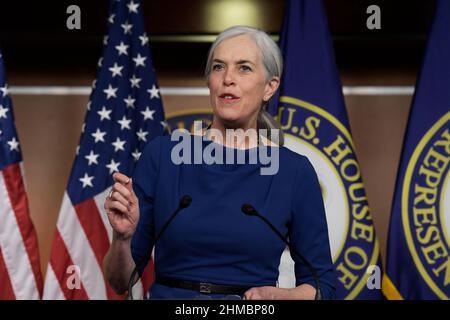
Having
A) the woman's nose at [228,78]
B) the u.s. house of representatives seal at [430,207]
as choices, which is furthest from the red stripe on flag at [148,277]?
the woman's nose at [228,78]

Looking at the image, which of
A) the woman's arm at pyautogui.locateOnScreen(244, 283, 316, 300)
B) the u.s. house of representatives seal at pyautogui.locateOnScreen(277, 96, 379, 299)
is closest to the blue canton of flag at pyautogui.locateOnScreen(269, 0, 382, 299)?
the u.s. house of representatives seal at pyautogui.locateOnScreen(277, 96, 379, 299)

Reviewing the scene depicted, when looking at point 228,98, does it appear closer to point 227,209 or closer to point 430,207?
point 227,209

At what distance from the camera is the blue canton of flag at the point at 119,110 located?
287 centimetres

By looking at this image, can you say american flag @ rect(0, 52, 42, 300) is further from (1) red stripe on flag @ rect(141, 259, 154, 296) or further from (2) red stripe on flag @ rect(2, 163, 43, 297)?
(1) red stripe on flag @ rect(141, 259, 154, 296)

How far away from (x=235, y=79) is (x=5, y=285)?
1.86 meters

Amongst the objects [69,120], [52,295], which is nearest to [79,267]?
[52,295]

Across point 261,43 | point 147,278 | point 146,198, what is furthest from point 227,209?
point 147,278

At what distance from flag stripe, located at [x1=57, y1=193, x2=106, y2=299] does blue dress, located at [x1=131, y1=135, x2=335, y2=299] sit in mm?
1529

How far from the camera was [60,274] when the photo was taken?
2.80 m

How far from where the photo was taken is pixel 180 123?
3.41 m

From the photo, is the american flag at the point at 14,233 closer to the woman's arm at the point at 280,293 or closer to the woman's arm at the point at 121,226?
the woman's arm at the point at 121,226

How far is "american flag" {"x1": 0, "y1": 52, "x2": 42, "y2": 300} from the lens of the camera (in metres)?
2.77
